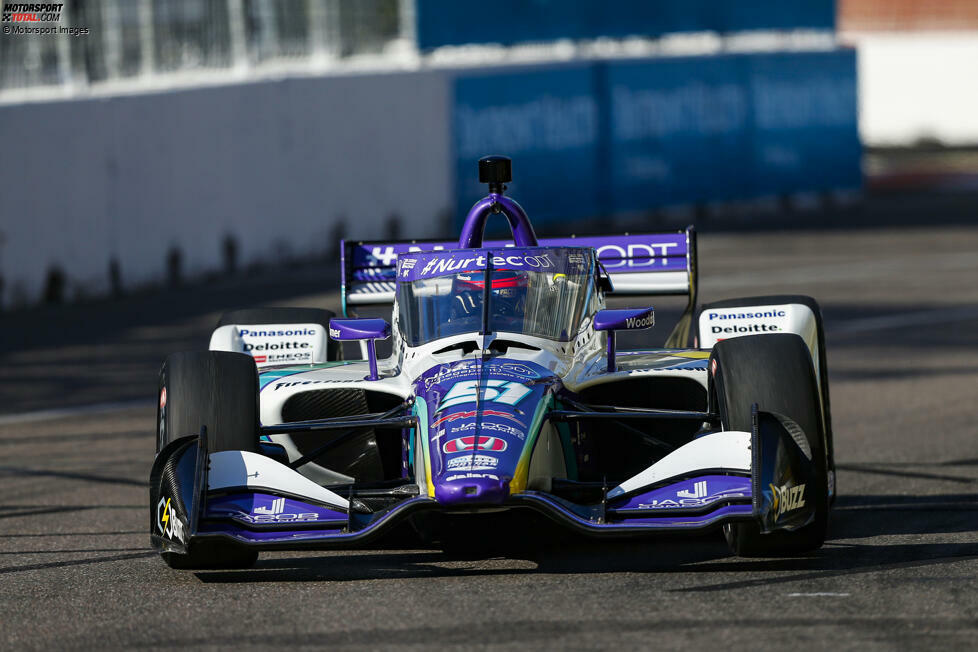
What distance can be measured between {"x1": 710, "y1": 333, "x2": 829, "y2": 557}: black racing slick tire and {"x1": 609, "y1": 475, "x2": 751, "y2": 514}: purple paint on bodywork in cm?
25

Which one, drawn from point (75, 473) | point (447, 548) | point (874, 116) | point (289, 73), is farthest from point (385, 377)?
point (874, 116)

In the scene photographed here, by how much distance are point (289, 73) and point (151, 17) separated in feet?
6.81

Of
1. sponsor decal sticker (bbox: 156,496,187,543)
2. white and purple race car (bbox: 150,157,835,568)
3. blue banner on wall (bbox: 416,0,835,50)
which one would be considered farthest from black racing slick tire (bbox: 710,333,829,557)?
blue banner on wall (bbox: 416,0,835,50)

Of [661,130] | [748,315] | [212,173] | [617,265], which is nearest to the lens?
[748,315]

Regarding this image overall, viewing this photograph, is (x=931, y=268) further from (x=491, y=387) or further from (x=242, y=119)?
(x=491, y=387)

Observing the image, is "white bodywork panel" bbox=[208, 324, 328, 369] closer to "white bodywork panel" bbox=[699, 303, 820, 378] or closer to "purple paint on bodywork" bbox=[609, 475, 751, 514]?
"white bodywork panel" bbox=[699, 303, 820, 378]

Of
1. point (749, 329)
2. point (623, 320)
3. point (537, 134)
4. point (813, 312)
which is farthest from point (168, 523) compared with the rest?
point (537, 134)

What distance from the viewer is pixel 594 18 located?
25.4 meters

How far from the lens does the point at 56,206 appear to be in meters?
15.8

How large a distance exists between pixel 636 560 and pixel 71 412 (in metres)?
5.59

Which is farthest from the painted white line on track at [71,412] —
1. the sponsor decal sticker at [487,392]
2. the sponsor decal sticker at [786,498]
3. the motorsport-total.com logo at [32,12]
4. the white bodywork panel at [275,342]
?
the motorsport-total.com logo at [32,12]

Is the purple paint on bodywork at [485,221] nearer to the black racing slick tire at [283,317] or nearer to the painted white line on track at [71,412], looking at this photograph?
the black racing slick tire at [283,317]

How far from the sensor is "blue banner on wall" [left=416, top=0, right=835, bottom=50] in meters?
23.1
